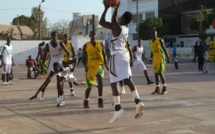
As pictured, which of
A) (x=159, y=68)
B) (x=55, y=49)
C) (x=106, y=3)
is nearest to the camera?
(x=106, y=3)

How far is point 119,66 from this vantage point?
7117 mm

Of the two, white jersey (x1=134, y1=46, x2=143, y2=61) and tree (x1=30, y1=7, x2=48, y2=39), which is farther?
tree (x1=30, y1=7, x2=48, y2=39)

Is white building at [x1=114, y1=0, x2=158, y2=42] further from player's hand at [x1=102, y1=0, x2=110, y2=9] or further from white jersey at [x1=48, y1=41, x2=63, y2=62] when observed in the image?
player's hand at [x1=102, y1=0, x2=110, y2=9]

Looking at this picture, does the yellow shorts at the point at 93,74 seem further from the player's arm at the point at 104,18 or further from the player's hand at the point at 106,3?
the player's hand at the point at 106,3

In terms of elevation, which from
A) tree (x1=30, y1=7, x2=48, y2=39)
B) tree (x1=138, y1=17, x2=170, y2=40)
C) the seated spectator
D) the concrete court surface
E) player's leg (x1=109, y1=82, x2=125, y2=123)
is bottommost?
the concrete court surface

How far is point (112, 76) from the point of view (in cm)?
720

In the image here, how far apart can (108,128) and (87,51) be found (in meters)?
3.10

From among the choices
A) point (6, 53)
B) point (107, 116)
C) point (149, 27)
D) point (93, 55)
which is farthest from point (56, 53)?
point (149, 27)

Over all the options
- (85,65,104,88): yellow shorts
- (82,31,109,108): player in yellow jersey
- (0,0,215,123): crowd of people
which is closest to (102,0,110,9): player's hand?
(0,0,215,123): crowd of people

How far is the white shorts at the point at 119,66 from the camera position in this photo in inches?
280

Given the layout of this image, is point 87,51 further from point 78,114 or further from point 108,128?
point 108,128

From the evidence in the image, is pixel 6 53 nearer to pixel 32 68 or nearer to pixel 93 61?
pixel 32 68

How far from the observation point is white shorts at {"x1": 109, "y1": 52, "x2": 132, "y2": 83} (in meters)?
7.11

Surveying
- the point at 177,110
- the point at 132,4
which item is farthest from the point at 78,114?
the point at 132,4
